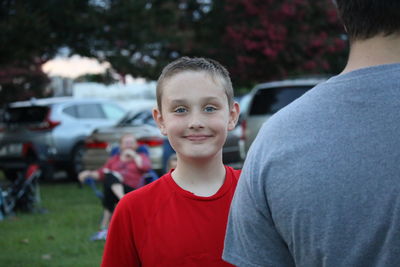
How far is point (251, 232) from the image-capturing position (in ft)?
4.35

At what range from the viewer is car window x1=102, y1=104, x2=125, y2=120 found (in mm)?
13840

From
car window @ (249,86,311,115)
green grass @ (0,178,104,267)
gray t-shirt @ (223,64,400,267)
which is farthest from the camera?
car window @ (249,86,311,115)

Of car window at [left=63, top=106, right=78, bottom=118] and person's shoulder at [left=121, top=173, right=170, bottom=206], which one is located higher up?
person's shoulder at [left=121, top=173, right=170, bottom=206]

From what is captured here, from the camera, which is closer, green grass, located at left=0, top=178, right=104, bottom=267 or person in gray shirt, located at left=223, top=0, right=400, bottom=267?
person in gray shirt, located at left=223, top=0, right=400, bottom=267

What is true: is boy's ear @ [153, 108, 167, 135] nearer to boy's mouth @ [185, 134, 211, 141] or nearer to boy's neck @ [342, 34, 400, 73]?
boy's mouth @ [185, 134, 211, 141]

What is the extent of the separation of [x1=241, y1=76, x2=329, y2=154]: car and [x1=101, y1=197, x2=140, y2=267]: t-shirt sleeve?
829 centimetres

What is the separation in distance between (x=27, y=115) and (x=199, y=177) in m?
11.1

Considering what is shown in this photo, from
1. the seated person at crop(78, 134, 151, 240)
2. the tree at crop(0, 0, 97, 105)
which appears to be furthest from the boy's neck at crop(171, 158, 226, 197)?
the tree at crop(0, 0, 97, 105)

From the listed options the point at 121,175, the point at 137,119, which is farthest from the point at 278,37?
the point at 121,175

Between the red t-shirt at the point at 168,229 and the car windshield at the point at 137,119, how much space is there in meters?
9.58

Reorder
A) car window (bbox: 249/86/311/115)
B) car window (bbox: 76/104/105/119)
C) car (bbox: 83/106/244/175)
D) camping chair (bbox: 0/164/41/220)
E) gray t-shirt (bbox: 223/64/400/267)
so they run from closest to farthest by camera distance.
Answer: gray t-shirt (bbox: 223/64/400/267)
camping chair (bbox: 0/164/41/220)
car window (bbox: 249/86/311/115)
car (bbox: 83/106/244/175)
car window (bbox: 76/104/105/119)

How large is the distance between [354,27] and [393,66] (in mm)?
132

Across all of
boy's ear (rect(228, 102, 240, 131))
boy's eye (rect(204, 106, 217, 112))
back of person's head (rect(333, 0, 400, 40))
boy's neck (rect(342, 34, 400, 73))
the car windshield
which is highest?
back of person's head (rect(333, 0, 400, 40))

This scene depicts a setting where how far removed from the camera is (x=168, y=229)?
2.01m
